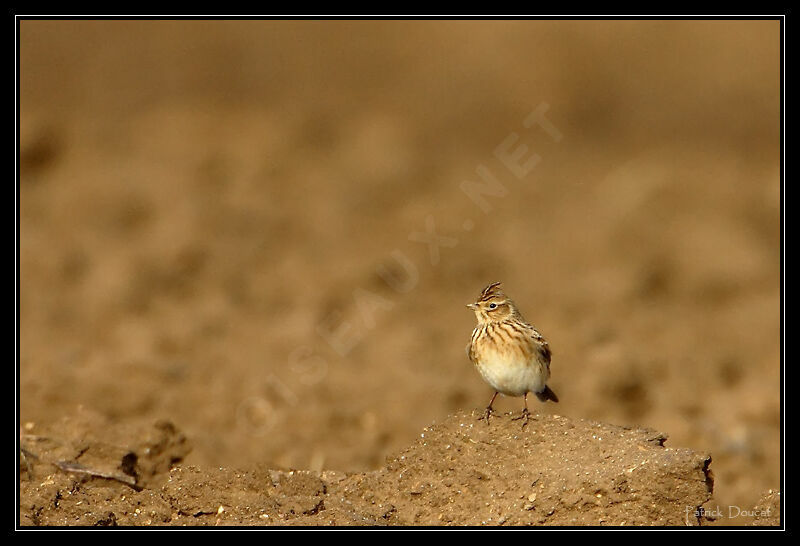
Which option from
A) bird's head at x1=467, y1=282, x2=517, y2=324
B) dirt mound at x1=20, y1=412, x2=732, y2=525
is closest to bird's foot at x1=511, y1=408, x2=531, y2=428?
dirt mound at x1=20, y1=412, x2=732, y2=525

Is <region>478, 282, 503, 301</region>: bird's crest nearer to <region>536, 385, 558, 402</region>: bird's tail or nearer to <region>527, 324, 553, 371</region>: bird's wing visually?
<region>527, 324, 553, 371</region>: bird's wing

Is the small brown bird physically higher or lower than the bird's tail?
higher

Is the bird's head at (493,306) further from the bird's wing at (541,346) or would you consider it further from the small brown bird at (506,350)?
the bird's wing at (541,346)

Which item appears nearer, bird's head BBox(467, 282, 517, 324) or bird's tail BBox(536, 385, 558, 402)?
bird's head BBox(467, 282, 517, 324)

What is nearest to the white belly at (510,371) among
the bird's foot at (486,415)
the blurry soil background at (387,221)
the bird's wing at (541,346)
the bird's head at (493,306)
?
the bird's wing at (541,346)

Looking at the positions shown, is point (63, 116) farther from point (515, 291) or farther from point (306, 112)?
point (515, 291)

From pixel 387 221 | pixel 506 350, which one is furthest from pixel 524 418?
pixel 387 221

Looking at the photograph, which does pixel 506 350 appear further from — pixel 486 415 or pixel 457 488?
pixel 457 488

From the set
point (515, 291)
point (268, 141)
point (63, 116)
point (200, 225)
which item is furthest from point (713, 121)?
point (63, 116)
